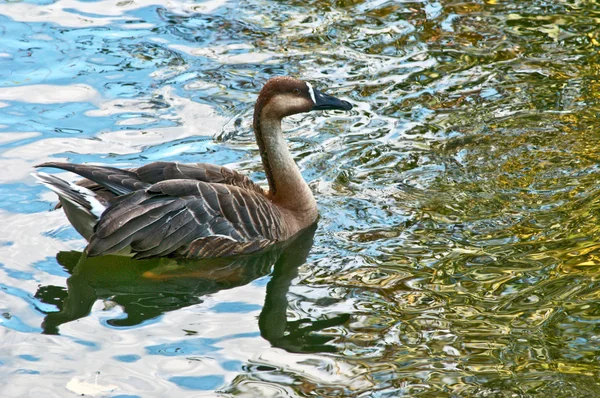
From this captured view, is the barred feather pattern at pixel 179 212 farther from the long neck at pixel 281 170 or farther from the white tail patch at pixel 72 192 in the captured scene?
the long neck at pixel 281 170

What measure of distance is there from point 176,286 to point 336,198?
79.6 inches

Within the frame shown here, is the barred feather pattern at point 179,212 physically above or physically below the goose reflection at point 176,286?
above

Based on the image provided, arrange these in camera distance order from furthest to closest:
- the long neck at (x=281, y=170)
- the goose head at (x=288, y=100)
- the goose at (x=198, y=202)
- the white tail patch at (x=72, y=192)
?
1. the long neck at (x=281, y=170)
2. the goose head at (x=288, y=100)
3. the goose at (x=198, y=202)
4. the white tail patch at (x=72, y=192)

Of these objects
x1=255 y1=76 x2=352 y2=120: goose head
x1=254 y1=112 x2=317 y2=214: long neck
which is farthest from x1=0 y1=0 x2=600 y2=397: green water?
x1=255 y1=76 x2=352 y2=120: goose head

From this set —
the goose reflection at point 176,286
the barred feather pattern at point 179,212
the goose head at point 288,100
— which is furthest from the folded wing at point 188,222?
the goose head at point 288,100

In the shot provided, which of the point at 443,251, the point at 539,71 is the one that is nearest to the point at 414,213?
the point at 443,251

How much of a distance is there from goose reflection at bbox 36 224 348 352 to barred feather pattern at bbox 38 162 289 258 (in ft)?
0.53

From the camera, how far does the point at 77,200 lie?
305 inches

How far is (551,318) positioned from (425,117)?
388 cm

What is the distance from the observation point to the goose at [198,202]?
7.82 metres

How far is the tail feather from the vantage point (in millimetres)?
7719

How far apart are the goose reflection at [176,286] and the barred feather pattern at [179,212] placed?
163 millimetres

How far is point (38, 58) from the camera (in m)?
11.6

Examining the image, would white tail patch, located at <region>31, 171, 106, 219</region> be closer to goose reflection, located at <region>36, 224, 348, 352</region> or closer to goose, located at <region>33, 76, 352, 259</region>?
goose, located at <region>33, 76, 352, 259</region>
